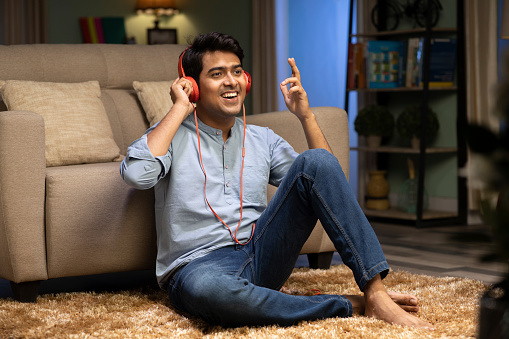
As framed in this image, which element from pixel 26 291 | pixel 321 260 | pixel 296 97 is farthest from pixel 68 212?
pixel 321 260

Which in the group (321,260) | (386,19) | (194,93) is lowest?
(321,260)

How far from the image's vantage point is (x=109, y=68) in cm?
306

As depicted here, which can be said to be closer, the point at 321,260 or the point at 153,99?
the point at 321,260

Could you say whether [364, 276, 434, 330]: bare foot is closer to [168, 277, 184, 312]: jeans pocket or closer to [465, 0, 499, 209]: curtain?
[168, 277, 184, 312]: jeans pocket

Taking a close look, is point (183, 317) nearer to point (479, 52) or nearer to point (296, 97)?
point (296, 97)

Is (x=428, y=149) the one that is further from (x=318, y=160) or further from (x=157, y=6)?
(x=157, y=6)

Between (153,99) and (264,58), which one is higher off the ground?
(264,58)

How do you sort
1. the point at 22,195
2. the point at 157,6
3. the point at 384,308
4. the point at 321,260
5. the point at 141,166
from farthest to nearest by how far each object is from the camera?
the point at 157,6 < the point at 321,260 < the point at 22,195 < the point at 141,166 < the point at 384,308

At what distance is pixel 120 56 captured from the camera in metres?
3.11

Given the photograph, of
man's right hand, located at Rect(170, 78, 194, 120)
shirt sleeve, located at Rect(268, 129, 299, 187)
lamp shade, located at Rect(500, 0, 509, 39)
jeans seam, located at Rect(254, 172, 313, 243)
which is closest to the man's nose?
man's right hand, located at Rect(170, 78, 194, 120)

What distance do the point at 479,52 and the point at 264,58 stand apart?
209 cm

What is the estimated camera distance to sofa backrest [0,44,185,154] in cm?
284

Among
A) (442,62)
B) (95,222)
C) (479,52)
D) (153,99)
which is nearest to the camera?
(95,222)

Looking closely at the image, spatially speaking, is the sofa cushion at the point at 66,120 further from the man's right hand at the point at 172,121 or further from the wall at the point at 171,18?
the wall at the point at 171,18
